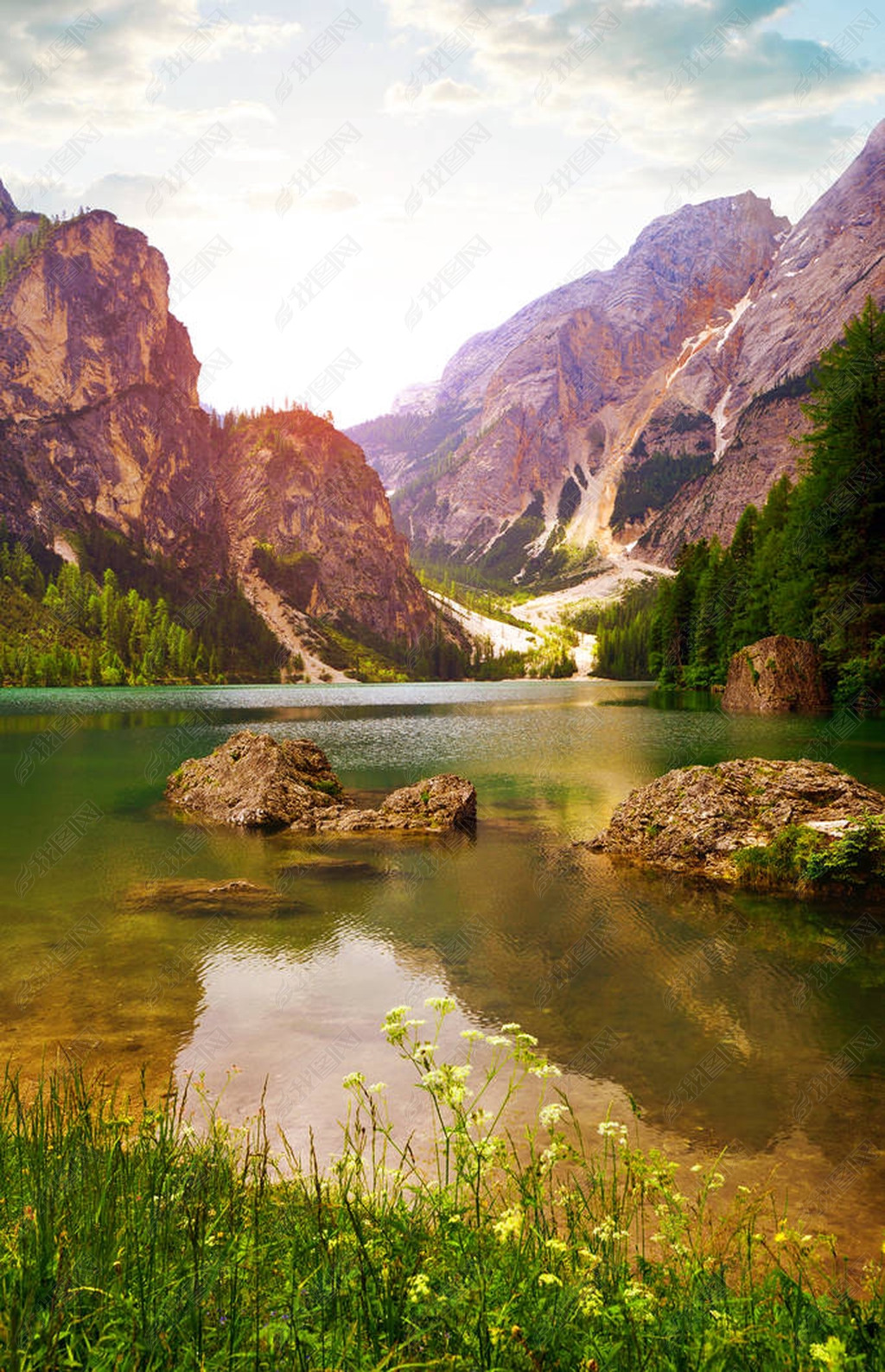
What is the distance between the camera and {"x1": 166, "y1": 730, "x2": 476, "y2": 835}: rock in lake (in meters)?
23.6

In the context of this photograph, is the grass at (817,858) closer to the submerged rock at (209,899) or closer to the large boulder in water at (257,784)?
the submerged rock at (209,899)

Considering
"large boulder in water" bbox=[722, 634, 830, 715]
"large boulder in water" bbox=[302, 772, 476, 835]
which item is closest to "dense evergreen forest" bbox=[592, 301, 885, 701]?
"large boulder in water" bbox=[722, 634, 830, 715]

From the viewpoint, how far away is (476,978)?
1138cm

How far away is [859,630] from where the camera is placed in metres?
52.6

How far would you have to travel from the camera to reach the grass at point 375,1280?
10.4 feet

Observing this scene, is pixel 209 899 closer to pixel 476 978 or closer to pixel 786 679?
pixel 476 978

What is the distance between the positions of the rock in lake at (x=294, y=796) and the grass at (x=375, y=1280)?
57.3 feet

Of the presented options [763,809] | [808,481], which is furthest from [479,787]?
[808,481]

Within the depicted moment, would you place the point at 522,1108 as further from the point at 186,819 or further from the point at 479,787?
the point at 479,787

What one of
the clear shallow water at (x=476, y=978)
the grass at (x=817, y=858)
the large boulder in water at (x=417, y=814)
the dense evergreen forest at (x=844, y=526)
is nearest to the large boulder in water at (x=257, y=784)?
the large boulder in water at (x=417, y=814)

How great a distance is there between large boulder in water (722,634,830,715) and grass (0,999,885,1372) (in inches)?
2507

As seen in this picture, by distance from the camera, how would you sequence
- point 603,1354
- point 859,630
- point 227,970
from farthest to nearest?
point 859,630 → point 227,970 → point 603,1354

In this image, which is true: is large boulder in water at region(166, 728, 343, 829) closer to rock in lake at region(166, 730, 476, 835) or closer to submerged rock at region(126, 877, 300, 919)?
rock in lake at region(166, 730, 476, 835)

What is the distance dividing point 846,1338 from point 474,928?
419 inches
